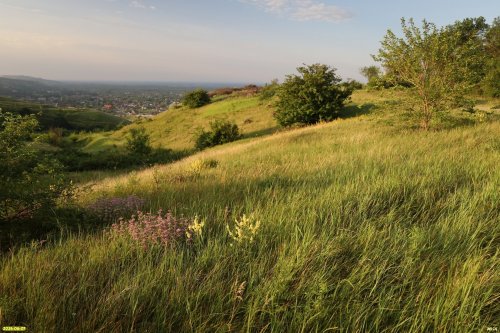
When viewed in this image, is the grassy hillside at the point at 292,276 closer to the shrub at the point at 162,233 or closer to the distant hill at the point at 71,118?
the shrub at the point at 162,233

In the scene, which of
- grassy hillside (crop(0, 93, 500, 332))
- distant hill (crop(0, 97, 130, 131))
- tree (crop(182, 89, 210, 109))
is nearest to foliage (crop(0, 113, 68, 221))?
grassy hillside (crop(0, 93, 500, 332))

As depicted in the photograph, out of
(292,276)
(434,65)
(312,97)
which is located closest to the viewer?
(292,276)

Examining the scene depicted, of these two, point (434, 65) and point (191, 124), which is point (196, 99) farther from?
point (434, 65)

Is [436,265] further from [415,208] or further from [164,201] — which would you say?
[164,201]

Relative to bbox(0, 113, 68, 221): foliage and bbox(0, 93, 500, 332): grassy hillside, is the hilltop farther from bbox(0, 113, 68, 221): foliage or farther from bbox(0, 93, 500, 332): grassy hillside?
bbox(0, 93, 500, 332): grassy hillside

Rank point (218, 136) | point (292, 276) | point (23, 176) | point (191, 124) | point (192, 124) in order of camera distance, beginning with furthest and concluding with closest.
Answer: point (191, 124), point (192, 124), point (218, 136), point (23, 176), point (292, 276)

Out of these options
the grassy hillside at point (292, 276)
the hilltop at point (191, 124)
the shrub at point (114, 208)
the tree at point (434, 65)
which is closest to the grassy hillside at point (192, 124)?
the hilltop at point (191, 124)

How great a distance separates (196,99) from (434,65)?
3712 cm

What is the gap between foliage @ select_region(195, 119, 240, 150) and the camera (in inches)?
1110

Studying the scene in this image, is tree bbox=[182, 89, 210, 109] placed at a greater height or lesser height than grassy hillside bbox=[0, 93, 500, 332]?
greater

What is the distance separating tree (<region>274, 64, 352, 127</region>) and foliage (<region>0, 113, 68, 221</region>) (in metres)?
21.2

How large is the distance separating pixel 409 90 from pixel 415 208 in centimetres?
967

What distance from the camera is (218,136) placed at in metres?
28.5

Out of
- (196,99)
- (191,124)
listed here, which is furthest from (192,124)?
(196,99)
